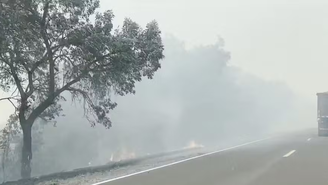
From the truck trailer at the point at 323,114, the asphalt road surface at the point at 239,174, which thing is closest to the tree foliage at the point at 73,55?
the asphalt road surface at the point at 239,174

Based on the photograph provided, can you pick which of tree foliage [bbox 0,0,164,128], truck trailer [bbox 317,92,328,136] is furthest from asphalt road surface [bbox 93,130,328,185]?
truck trailer [bbox 317,92,328,136]

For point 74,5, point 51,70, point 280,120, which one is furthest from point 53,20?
point 280,120

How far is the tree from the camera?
17.2m

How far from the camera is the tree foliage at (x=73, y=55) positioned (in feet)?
56.0

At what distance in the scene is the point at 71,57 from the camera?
19.5 metres

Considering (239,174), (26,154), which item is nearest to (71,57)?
(26,154)

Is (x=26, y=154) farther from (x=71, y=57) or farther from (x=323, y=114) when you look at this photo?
(x=323, y=114)

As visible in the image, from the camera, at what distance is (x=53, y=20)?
1783 cm

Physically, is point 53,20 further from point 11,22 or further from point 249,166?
point 249,166

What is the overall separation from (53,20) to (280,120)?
234ft

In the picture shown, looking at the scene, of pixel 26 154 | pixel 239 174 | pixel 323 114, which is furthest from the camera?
pixel 323 114

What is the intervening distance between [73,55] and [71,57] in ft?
0.78

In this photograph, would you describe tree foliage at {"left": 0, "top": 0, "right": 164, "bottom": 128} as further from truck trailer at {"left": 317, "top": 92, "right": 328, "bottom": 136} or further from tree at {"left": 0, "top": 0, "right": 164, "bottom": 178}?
truck trailer at {"left": 317, "top": 92, "right": 328, "bottom": 136}

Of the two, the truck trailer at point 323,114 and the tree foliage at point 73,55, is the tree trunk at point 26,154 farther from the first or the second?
the truck trailer at point 323,114
